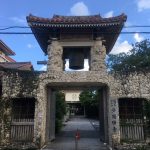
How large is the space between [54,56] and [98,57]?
99.9 inches

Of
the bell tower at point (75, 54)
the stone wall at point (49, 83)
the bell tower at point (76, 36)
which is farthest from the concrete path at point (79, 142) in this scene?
the bell tower at point (76, 36)

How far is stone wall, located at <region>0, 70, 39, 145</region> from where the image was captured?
14383mm

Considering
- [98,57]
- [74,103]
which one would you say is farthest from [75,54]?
[74,103]

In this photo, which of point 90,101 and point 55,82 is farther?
point 90,101

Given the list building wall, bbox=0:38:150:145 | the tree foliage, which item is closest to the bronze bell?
building wall, bbox=0:38:150:145

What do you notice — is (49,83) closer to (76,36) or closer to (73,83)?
(73,83)

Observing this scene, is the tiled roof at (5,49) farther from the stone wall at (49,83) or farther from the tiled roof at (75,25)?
the stone wall at (49,83)

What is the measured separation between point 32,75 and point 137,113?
6123 mm

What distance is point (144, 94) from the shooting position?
47.5 ft

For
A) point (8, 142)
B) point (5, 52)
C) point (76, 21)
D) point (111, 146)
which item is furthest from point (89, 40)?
point (5, 52)

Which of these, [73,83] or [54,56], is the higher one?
[54,56]

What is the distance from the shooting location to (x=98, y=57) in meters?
15.5

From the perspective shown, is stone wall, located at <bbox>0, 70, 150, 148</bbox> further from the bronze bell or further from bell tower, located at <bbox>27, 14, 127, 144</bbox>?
the bronze bell

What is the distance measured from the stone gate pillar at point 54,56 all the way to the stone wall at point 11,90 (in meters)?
1.14
